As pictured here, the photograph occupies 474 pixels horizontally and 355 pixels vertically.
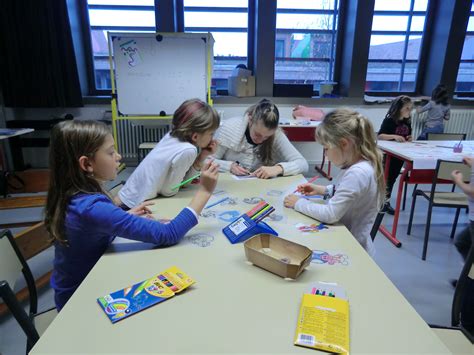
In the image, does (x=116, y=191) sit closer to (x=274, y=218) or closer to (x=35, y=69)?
(x=274, y=218)

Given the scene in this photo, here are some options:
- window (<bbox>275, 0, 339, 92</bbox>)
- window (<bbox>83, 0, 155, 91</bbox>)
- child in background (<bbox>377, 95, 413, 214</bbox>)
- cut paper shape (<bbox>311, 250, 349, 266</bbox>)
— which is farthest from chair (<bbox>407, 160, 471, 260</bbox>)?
window (<bbox>83, 0, 155, 91</bbox>)

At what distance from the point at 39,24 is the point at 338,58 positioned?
14.0ft

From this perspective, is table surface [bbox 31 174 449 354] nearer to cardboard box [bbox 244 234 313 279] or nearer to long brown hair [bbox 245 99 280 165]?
cardboard box [bbox 244 234 313 279]

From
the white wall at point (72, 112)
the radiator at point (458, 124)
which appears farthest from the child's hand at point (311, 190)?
the radiator at point (458, 124)

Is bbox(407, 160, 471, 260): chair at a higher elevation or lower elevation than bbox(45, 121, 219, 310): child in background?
lower

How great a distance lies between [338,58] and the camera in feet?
16.9

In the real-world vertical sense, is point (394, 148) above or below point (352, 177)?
below

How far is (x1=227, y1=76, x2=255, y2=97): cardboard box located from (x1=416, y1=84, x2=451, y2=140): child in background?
97.6 inches

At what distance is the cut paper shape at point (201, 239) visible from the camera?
1092 millimetres

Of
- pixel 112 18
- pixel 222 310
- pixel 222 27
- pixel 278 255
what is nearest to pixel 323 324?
pixel 222 310

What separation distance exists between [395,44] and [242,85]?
2.65 metres

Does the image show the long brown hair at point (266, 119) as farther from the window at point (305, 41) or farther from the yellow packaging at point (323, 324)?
the window at point (305, 41)

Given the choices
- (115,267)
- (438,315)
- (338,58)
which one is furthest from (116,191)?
(338,58)

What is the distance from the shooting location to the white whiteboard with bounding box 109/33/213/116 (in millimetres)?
3793
